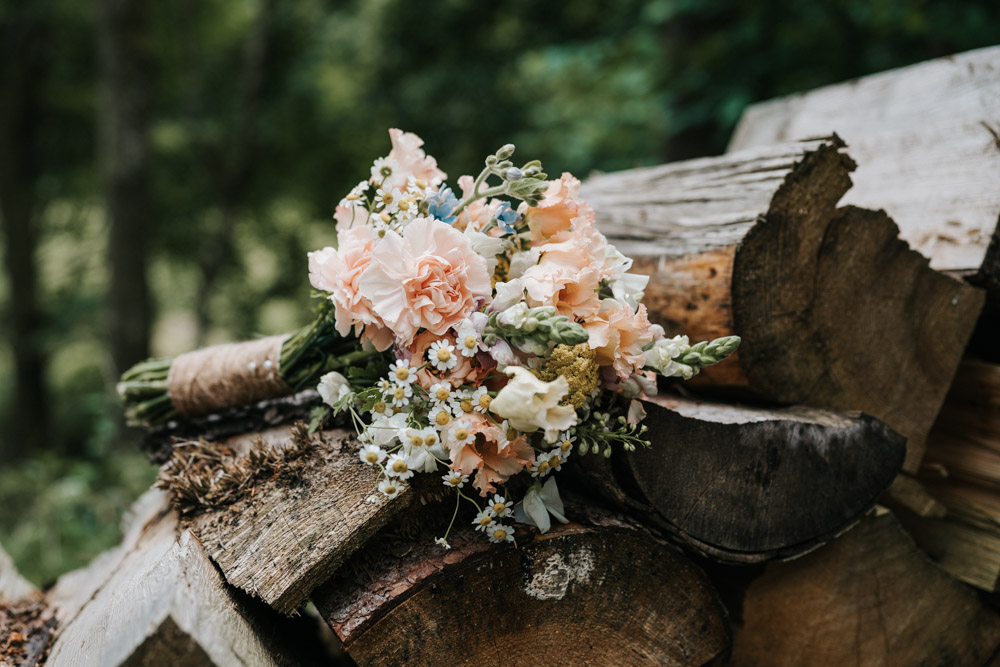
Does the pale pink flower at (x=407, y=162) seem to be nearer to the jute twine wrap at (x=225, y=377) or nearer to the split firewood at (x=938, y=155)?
the jute twine wrap at (x=225, y=377)

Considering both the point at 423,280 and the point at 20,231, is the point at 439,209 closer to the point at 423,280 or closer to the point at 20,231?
the point at 423,280

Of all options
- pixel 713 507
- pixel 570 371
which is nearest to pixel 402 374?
pixel 570 371

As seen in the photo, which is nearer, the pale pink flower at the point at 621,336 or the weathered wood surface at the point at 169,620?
the weathered wood surface at the point at 169,620

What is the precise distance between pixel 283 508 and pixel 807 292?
4.07 ft

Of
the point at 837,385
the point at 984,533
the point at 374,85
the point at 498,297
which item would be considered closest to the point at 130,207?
the point at 374,85

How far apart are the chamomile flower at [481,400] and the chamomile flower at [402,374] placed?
0.35 feet

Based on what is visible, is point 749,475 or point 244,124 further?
point 244,124

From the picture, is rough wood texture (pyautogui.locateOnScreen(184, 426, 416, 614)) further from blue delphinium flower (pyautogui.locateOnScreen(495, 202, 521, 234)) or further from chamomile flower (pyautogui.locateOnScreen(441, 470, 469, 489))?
blue delphinium flower (pyautogui.locateOnScreen(495, 202, 521, 234))

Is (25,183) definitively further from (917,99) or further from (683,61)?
(917,99)

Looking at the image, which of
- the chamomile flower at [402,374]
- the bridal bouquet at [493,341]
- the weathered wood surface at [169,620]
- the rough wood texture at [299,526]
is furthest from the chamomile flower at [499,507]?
the weathered wood surface at [169,620]

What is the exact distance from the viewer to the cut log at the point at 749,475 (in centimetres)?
121

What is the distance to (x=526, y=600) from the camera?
110 cm

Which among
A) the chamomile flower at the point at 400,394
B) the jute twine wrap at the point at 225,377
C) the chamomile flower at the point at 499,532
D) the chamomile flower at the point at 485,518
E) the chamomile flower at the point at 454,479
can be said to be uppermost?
the jute twine wrap at the point at 225,377

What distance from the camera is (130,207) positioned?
4.23 metres
